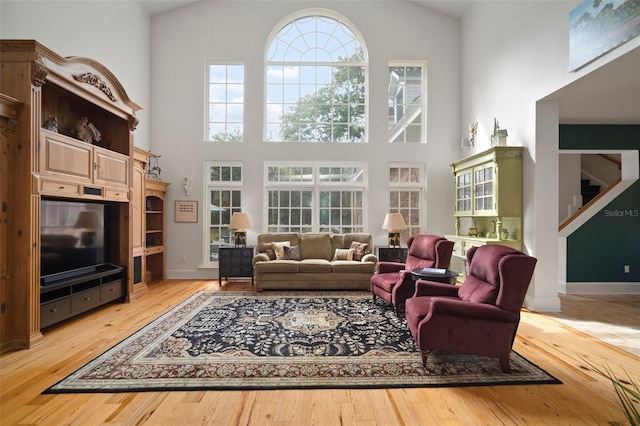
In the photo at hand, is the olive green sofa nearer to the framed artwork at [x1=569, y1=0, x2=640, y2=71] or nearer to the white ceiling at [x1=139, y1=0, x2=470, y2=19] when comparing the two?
the framed artwork at [x1=569, y1=0, x2=640, y2=71]

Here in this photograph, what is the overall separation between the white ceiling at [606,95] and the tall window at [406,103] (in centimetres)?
151

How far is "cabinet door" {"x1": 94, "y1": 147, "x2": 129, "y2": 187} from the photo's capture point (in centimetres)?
446

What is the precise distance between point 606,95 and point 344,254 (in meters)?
4.18

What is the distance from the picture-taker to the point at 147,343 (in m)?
3.39

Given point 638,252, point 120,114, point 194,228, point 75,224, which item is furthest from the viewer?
point 194,228

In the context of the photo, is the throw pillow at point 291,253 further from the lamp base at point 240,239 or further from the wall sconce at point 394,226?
the wall sconce at point 394,226

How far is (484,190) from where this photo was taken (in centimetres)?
535

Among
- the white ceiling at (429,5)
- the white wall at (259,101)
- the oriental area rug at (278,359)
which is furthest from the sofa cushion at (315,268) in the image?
the white ceiling at (429,5)

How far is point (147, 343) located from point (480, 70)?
6.50 meters

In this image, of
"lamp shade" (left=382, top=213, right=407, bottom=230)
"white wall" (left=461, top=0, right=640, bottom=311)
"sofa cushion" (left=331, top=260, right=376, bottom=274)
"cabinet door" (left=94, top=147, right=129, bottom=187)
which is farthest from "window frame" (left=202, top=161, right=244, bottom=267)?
"white wall" (left=461, top=0, right=640, bottom=311)

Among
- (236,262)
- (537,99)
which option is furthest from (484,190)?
(236,262)

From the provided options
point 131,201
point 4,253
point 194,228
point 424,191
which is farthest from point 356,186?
point 4,253

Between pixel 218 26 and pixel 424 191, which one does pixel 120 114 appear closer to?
pixel 218 26

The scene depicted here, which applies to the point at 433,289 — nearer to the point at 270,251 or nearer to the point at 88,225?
the point at 270,251
